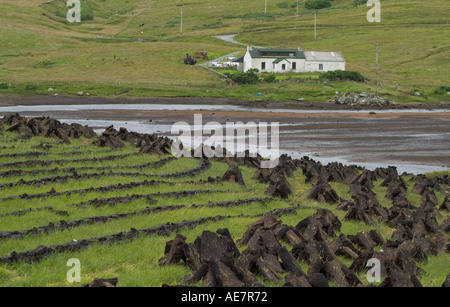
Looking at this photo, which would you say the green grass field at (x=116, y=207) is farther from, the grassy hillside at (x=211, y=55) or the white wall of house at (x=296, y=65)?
the white wall of house at (x=296, y=65)

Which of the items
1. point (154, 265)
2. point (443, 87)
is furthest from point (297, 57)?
point (154, 265)

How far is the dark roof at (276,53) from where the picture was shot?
124 metres

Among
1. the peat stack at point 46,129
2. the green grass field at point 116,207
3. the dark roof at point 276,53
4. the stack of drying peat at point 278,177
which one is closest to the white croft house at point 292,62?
the dark roof at point 276,53

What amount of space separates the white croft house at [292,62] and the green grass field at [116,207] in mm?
93041

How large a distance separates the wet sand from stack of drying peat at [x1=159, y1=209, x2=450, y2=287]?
28364 millimetres

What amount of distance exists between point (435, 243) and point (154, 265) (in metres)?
8.56

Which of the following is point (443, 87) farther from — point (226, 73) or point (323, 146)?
point (323, 146)

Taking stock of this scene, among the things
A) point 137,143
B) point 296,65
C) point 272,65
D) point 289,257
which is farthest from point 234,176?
point 296,65

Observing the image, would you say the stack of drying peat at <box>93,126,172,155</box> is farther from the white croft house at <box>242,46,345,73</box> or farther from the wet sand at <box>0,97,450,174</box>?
the white croft house at <box>242,46,345,73</box>

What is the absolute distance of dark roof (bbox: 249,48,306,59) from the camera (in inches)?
4887

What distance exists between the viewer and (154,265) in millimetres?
13719

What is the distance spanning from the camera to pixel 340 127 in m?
66.6

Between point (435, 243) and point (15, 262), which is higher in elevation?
point (15, 262)

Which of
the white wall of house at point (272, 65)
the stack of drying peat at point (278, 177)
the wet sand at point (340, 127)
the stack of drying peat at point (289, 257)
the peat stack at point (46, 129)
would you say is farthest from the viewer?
the white wall of house at point (272, 65)
